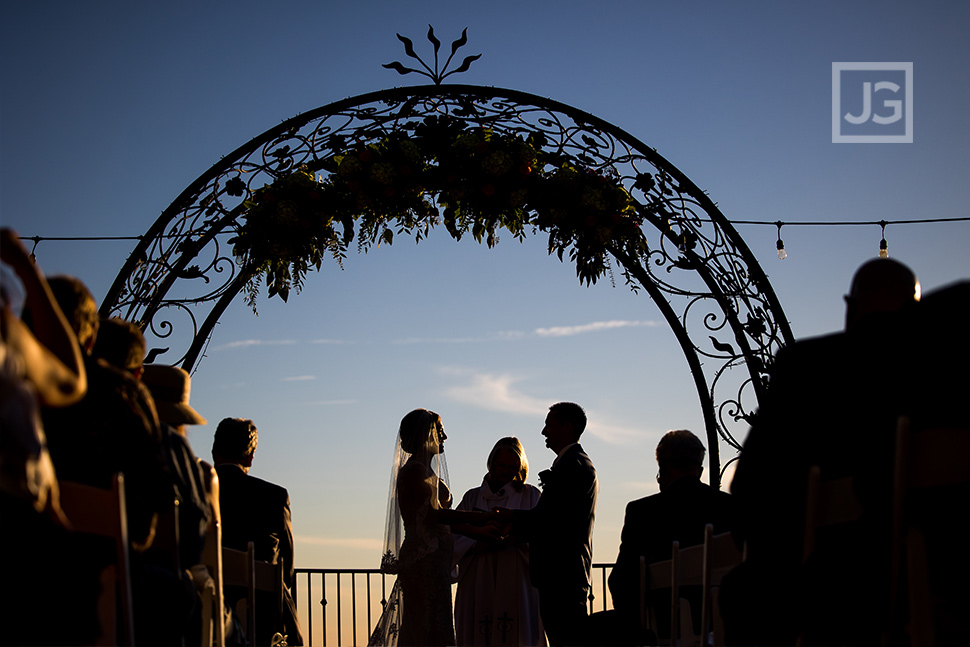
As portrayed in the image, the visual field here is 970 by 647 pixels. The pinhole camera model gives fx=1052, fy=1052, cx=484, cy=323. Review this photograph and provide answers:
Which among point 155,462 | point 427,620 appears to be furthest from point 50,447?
point 427,620

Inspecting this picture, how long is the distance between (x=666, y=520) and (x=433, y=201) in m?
3.09

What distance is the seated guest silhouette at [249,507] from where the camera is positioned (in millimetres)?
5605

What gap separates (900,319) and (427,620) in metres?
4.65

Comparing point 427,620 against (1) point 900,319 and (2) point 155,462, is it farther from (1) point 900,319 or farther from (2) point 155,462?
(1) point 900,319

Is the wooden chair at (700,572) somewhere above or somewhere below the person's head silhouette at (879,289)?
below

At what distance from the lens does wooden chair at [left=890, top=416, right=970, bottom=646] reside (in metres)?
2.70

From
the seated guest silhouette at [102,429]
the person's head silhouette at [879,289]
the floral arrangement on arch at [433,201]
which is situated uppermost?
the floral arrangement on arch at [433,201]

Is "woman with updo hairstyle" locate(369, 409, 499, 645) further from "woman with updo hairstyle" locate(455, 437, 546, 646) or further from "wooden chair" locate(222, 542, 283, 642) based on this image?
"wooden chair" locate(222, 542, 283, 642)

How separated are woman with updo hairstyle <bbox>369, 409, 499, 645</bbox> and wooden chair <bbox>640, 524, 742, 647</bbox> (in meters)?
2.34

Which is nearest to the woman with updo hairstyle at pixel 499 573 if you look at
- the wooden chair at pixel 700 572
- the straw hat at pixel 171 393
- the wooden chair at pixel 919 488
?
the wooden chair at pixel 700 572

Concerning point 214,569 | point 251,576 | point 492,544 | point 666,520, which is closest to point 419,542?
point 492,544

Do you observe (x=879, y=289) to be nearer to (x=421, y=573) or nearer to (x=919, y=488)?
(x=919, y=488)

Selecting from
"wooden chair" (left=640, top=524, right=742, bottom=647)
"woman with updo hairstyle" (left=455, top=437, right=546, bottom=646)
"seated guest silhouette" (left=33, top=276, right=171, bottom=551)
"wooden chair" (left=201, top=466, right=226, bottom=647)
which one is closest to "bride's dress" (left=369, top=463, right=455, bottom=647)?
"woman with updo hairstyle" (left=455, top=437, right=546, bottom=646)

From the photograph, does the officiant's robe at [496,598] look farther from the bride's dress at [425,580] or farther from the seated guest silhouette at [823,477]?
the seated guest silhouette at [823,477]
